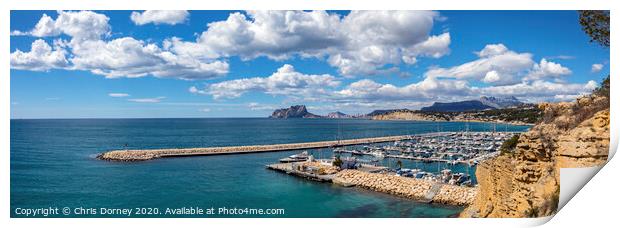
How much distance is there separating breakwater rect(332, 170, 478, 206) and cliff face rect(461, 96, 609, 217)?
10.4 meters

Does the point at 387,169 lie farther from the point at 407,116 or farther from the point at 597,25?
the point at 407,116

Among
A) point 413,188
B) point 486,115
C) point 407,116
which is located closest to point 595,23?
point 413,188

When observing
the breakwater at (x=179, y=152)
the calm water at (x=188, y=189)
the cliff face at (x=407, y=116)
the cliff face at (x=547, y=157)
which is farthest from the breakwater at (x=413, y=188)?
the cliff face at (x=407, y=116)

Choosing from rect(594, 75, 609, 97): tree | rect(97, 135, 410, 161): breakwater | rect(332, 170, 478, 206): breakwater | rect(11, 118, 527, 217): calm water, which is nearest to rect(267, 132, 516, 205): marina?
rect(332, 170, 478, 206): breakwater

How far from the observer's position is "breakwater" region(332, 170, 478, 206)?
20062 millimetres

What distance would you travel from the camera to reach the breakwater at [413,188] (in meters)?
20.1

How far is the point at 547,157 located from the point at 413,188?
46.5ft

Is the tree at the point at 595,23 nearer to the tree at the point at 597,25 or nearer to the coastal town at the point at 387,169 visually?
the tree at the point at 597,25

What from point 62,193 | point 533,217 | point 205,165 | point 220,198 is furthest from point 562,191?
point 205,165

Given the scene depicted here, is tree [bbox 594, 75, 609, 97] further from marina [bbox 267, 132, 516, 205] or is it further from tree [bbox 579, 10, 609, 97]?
Result: marina [bbox 267, 132, 516, 205]

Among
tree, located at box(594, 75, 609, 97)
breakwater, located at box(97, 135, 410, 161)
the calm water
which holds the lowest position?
the calm water

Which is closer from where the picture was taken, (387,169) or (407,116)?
(387,169)

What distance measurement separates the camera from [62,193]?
2205 centimetres

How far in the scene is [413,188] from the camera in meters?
22.0
